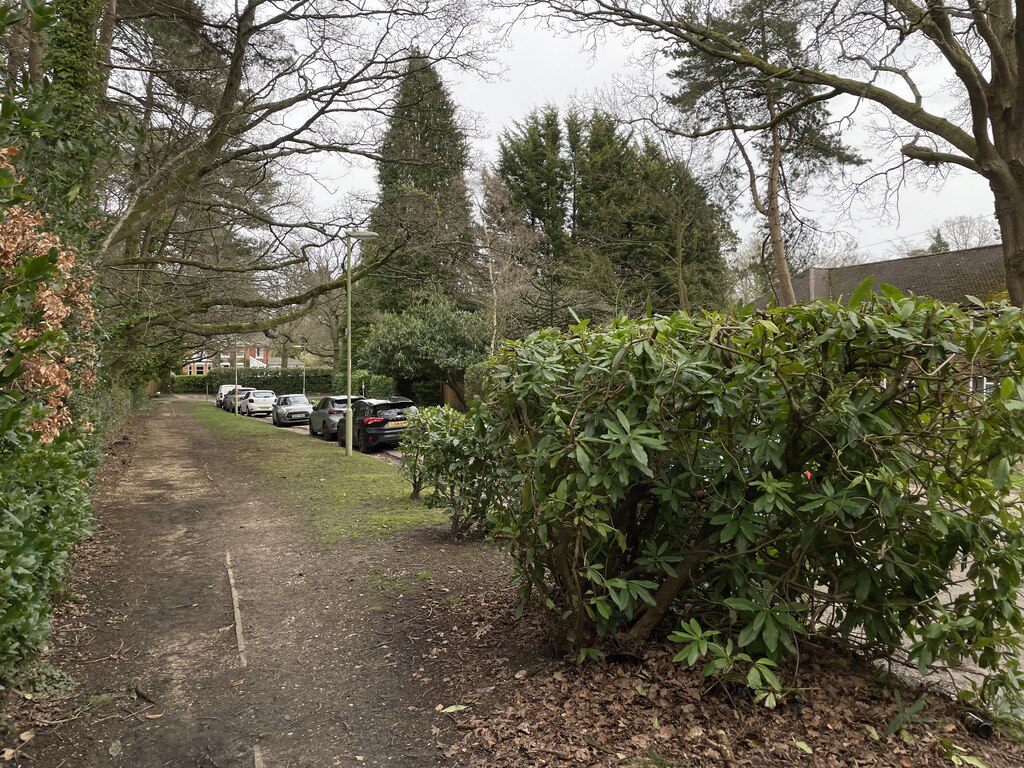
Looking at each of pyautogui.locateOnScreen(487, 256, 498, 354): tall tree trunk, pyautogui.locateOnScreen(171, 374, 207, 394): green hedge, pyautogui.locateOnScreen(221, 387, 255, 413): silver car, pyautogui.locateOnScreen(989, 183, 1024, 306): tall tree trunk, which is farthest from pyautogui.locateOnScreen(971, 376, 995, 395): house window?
pyautogui.locateOnScreen(171, 374, 207, 394): green hedge

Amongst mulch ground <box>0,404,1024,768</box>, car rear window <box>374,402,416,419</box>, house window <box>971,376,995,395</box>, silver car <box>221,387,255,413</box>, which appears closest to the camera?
house window <box>971,376,995,395</box>

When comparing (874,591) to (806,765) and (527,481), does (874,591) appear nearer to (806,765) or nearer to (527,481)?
(806,765)

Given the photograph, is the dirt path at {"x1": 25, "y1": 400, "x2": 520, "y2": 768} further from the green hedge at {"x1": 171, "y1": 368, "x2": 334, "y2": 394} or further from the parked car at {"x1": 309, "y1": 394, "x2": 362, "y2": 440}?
the green hedge at {"x1": 171, "y1": 368, "x2": 334, "y2": 394}

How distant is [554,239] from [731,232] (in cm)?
910

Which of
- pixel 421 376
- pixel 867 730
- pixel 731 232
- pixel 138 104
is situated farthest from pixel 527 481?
pixel 731 232

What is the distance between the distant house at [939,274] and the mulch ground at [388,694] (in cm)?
2109

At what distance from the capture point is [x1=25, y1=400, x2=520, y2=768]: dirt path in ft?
10.4

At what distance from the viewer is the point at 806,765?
8.73 feet

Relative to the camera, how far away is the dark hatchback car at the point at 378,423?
17.6 meters

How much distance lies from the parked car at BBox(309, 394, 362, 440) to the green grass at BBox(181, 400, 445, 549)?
5.26ft

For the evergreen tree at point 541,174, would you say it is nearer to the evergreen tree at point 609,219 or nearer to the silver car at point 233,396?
the evergreen tree at point 609,219

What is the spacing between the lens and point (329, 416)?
69.0ft

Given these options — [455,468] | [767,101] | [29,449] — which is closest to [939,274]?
[767,101]

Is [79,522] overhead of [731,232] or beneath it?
beneath
